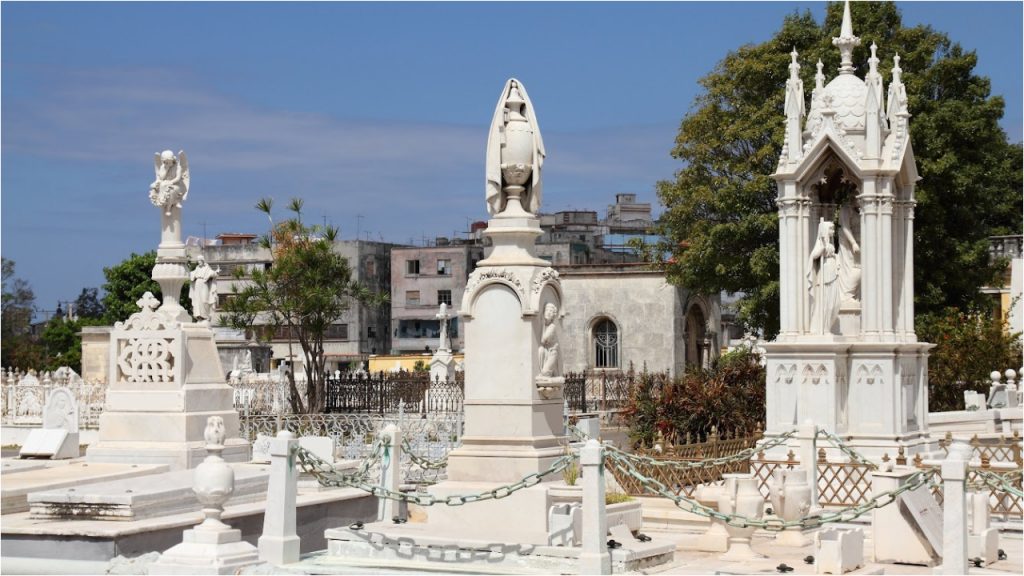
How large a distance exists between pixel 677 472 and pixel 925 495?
4.92 meters

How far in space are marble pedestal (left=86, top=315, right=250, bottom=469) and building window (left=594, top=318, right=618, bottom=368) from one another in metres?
35.4

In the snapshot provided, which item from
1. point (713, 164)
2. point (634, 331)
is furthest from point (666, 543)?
point (634, 331)

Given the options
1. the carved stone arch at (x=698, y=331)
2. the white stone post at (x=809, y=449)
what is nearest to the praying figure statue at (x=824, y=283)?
the white stone post at (x=809, y=449)

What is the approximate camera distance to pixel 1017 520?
16938 millimetres

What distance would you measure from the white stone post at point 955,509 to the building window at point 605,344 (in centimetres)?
4303

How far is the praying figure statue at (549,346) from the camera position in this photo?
13.6m

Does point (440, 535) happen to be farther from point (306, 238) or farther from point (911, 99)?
point (306, 238)

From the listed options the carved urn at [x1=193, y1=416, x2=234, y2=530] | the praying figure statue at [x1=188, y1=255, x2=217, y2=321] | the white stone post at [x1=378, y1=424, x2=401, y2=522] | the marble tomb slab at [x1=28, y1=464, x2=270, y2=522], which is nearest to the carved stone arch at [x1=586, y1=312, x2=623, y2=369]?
the praying figure statue at [x1=188, y1=255, x2=217, y2=321]

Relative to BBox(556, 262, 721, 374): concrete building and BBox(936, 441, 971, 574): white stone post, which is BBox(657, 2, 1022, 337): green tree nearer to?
BBox(556, 262, 721, 374): concrete building

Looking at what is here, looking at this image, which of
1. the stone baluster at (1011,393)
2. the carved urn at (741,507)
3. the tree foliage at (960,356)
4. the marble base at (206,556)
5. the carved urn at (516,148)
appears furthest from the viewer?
the tree foliage at (960,356)

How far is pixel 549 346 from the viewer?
13.7 m

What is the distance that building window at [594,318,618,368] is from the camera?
54875 mm

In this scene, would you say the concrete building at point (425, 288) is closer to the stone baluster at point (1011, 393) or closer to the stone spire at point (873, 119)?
the stone baluster at point (1011, 393)

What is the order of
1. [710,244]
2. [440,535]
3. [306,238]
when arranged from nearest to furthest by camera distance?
[440,535]
[710,244]
[306,238]
